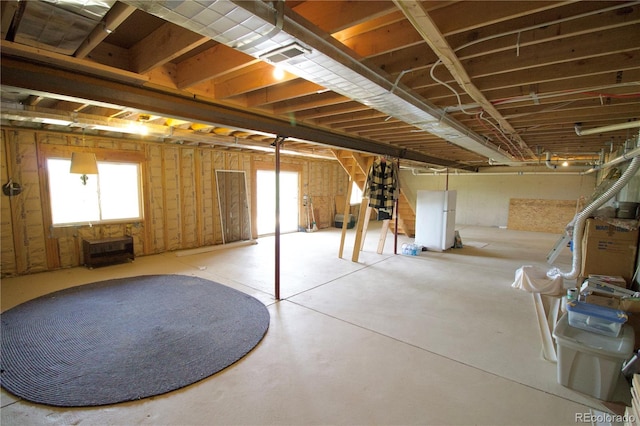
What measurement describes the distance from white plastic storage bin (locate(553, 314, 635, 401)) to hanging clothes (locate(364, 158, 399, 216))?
134 inches

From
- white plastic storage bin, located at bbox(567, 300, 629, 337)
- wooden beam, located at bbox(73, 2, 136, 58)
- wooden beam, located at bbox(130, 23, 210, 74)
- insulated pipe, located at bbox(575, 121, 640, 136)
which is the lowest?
white plastic storage bin, located at bbox(567, 300, 629, 337)

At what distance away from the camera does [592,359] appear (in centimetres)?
211

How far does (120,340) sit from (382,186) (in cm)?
445

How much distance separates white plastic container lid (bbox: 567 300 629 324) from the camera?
85.6 inches

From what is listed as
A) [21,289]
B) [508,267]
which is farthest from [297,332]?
[508,267]

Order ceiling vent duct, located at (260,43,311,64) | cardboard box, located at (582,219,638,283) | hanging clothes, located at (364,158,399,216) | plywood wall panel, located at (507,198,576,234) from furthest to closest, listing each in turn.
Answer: plywood wall panel, located at (507,198,576,234)
hanging clothes, located at (364,158,399,216)
cardboard box, located at (582,219,638,283)
ceiling vent duct, located at (260,43,311,64)

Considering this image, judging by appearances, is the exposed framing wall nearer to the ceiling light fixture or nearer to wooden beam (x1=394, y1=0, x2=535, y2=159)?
the ceiling light fixture

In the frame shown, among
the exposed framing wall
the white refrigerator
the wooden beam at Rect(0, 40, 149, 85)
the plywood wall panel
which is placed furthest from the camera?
the plywood wall panel

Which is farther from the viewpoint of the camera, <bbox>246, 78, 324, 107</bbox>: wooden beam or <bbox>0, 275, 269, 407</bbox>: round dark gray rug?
<bbox>246, 78, 324, 107</bbox>: wooden beam

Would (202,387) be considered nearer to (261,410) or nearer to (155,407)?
(155,407)

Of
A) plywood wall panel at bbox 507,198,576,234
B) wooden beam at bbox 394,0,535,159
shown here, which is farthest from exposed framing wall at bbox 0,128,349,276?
plywood wall panel at bbox 507,198,576,234

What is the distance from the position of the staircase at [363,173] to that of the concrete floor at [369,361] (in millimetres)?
2126

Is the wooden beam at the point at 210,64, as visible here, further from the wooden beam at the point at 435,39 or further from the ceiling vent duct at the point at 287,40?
the wooden beam at the point at 435,39

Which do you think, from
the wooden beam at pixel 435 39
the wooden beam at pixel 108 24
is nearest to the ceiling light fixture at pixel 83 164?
the wooden beam at pixel 108 24
